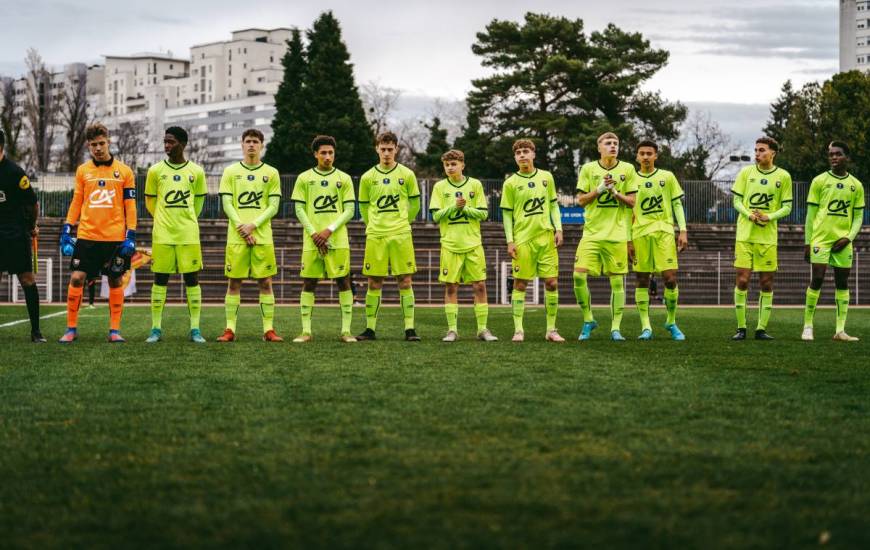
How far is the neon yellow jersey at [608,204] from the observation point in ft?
38.8

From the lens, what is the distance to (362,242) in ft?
128

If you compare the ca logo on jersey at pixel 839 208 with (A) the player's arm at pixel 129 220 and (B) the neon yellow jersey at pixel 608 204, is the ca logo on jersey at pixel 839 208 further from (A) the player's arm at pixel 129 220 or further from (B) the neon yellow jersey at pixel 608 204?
(A) the player's arm at pixel 129 220

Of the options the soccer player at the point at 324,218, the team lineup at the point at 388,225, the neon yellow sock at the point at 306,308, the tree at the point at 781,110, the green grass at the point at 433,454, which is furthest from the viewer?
the tree at the point at 781,110

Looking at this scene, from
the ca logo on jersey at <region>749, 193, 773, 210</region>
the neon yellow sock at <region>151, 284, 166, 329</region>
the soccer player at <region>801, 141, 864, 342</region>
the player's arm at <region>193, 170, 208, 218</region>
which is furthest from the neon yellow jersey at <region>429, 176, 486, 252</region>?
the soccer player at <region>801, 141, 864, 342</region>

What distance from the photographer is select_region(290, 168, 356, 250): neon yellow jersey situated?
11445 millimetres

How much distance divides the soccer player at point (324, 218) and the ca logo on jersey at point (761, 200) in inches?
177

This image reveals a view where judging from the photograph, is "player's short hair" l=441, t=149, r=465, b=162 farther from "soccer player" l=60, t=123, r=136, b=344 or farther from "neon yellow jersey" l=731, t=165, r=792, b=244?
"soccer player" l=60, t=123, r=136, b=344

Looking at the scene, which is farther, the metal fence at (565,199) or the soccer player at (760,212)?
the metal fence at (565,199)

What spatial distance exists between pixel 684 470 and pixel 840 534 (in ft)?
3.29

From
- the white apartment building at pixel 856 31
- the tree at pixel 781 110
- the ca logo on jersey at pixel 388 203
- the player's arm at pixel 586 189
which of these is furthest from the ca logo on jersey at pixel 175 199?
the white apartment building at pixel 856 31

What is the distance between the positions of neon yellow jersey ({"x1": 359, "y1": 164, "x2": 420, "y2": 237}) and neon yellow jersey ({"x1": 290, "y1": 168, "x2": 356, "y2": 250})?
0.79 ft

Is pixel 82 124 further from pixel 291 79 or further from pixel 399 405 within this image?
pixel 399 405

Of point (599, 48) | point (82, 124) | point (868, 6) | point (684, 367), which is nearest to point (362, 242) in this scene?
point (599, 48)

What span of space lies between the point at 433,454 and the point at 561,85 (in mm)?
51125
